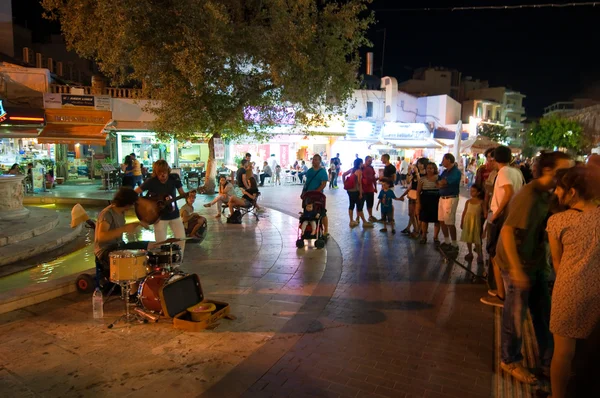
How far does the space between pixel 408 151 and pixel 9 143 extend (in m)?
27.9

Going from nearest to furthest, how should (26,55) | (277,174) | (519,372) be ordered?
1. (519,372)
2. (277,174)
3. (26,55)

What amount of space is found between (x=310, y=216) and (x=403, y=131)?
→ 24481 millimetres

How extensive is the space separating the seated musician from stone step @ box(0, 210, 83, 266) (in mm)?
3058

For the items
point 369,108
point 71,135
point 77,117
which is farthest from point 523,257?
point 369,108

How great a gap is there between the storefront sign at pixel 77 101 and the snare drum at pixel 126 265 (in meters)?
19.4

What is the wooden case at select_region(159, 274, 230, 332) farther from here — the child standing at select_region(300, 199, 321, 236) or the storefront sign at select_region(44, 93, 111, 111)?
the storefront sign at select_region(44, 93, 111, 111)

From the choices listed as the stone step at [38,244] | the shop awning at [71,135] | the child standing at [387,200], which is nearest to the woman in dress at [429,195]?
the child standing at [387,200]

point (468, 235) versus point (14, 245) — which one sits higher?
point (468, 235)

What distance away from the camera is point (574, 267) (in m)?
2.87

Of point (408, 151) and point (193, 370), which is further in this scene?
point (408, 151)

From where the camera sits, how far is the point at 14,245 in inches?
307

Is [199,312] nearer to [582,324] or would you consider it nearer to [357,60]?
[582,324]

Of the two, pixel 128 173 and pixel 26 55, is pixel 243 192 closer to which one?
pixel 128 173

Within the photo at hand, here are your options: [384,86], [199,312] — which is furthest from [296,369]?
[384,86]
